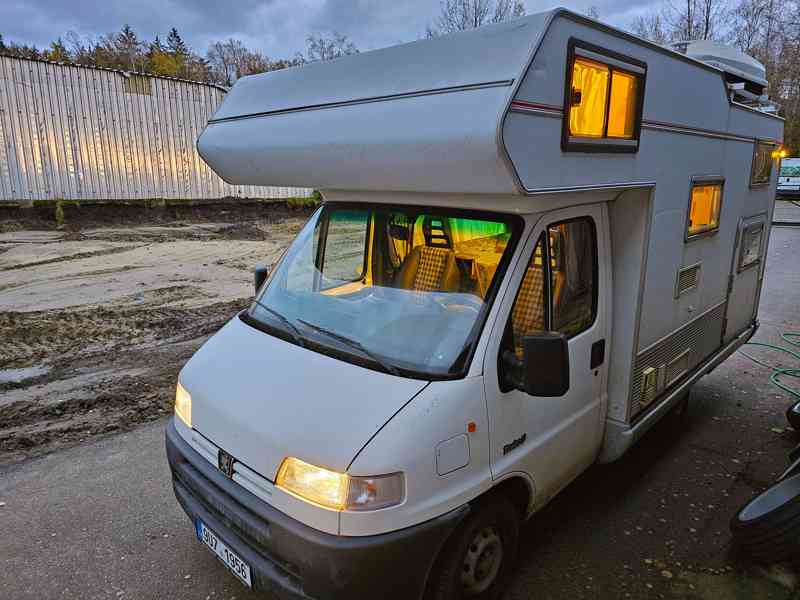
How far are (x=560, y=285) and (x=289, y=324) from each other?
1.56 m

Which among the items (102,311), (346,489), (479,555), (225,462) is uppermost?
(346,489)

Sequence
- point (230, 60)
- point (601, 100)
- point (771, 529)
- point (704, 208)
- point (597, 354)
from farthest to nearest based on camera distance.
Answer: point (230, 60), point (704, 208), point (597, 354), point (771, 529), point (601, 100)

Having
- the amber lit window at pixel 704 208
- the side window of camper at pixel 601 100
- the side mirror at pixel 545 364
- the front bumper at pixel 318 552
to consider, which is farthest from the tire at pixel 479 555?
the amber lit window at pixel 704 208

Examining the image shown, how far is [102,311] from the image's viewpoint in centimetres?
868

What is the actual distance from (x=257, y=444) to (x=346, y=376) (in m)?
0.50

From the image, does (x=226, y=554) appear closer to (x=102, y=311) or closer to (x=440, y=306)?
(x=440, y=306)

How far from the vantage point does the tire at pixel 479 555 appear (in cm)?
254

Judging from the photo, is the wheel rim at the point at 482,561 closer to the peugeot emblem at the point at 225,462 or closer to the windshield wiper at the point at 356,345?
the windshield wiper at the point at 356,345

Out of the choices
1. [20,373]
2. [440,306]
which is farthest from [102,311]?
[440,306]

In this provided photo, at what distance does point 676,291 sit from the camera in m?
4.03

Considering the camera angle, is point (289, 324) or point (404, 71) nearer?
point (404, 71)

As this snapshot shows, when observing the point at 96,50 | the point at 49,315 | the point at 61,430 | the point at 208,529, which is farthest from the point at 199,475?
the point at 96,50

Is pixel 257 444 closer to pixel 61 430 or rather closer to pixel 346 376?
pixel 346 376

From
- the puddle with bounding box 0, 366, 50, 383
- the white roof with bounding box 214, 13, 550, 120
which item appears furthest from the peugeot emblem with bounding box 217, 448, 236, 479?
the puddle with bounding box 0, 366, 50, 383
